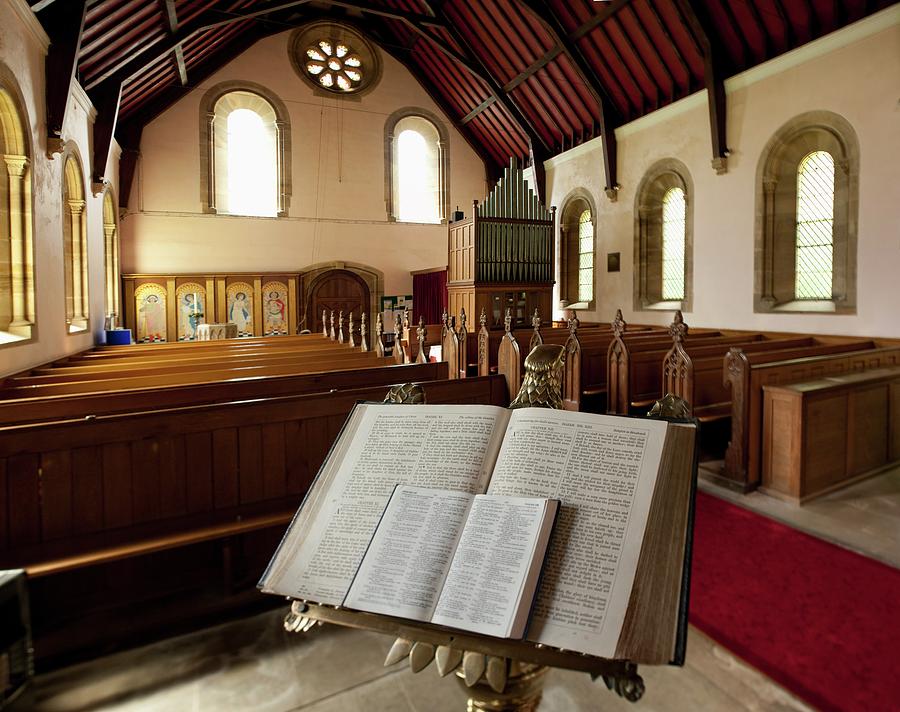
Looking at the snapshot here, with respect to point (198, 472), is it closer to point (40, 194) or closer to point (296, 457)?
point (296, 457)

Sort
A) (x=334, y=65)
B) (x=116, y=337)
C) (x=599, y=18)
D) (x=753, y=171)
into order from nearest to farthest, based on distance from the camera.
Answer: (x=753, y=171) < (x=599, y=18) < (x=116, y=337) < (x=334, y=65)

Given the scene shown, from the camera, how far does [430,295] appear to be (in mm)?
11773

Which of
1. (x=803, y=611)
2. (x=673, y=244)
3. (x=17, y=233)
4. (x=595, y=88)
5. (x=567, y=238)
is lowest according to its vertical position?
(x=803, y=611)

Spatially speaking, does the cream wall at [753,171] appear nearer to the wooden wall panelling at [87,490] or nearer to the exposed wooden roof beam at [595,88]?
the exposed wooden roof beam at [595,88]

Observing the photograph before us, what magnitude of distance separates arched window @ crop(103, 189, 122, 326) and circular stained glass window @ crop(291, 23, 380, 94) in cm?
446

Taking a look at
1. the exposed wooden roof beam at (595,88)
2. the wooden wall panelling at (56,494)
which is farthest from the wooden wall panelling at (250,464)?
the exposed wooden roof beam at (595,88)

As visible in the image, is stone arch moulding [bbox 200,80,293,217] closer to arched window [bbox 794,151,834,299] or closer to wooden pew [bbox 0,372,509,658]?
arched window [bbox 794,151,834,299]

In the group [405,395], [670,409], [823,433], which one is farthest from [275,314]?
[670,409]

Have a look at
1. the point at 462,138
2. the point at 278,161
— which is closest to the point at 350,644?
the point at 278,161

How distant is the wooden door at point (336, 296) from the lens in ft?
36.9

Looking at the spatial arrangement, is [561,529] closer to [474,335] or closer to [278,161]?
[474,335]

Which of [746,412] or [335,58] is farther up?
[335,58]

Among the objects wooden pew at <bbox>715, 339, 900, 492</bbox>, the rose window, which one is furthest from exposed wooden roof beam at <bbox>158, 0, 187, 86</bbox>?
wooden pew at <bbox>715, 339, 900, 492</bbox>

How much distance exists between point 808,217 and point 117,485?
7588 mm
